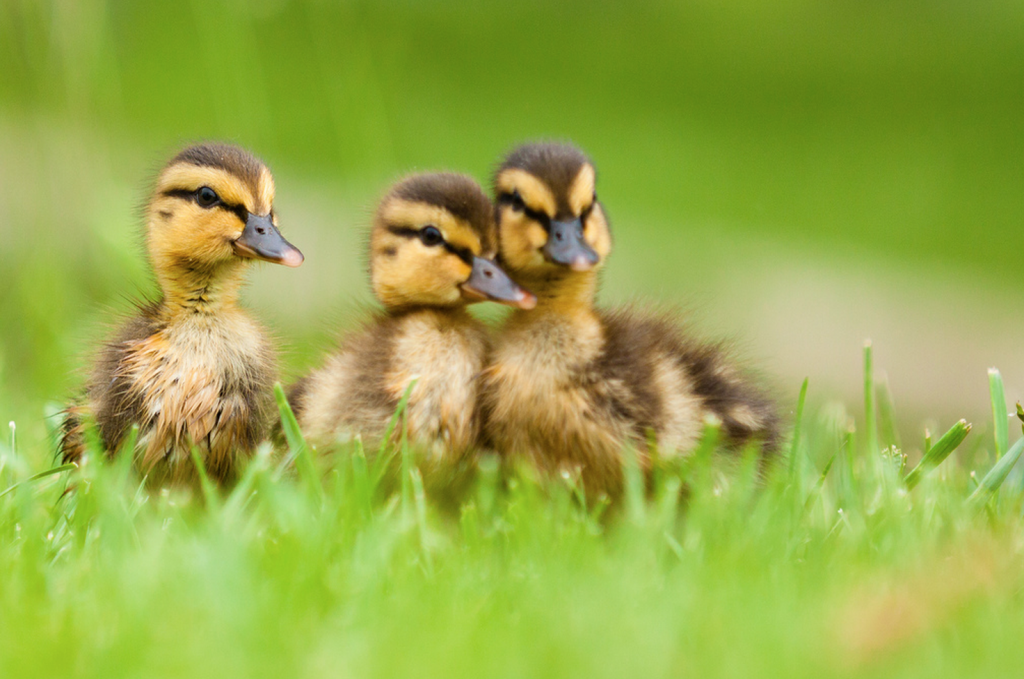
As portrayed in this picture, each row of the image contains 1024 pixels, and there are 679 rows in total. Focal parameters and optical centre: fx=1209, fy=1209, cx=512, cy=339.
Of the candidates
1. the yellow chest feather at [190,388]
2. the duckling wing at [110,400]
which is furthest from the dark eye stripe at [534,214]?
the duckling wing at [110,400]

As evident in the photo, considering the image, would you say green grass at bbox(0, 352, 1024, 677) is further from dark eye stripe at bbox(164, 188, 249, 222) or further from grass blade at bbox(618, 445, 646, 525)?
dark eye stripe at bbox(164, 188, 249, 222)

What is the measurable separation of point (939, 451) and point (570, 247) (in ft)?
2.87

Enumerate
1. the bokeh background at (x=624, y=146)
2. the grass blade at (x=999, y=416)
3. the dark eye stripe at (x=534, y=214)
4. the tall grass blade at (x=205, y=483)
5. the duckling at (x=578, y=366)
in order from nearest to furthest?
the tall grass blade at (x=205, y=483) → the duckling at (x=578, y=366) → the dark eye stripe at (x=534, y=214) → the grass blade at (x=999, y=416) → the bokeh background at (x=624, y=146)

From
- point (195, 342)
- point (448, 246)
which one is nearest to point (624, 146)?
point (448, 246)

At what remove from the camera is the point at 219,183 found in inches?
102

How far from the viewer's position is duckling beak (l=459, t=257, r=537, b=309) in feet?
8.15

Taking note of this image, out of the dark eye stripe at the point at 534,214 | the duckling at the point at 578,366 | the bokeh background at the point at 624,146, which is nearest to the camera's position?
the duckling at the point at 578,366

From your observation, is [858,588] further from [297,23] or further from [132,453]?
[297,23]

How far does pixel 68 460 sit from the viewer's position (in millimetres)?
2604

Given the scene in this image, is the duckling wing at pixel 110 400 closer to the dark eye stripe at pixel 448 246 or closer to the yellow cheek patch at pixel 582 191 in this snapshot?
the dark eye stripe at pixel 448 246

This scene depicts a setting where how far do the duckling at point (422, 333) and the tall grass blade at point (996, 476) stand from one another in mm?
984

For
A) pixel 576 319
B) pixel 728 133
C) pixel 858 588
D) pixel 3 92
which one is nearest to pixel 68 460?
pixel 576 319

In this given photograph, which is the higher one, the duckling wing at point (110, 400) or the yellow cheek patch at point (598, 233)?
the yellow cheek patch at point (598, 233)

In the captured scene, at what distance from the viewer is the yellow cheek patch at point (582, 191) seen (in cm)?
251
